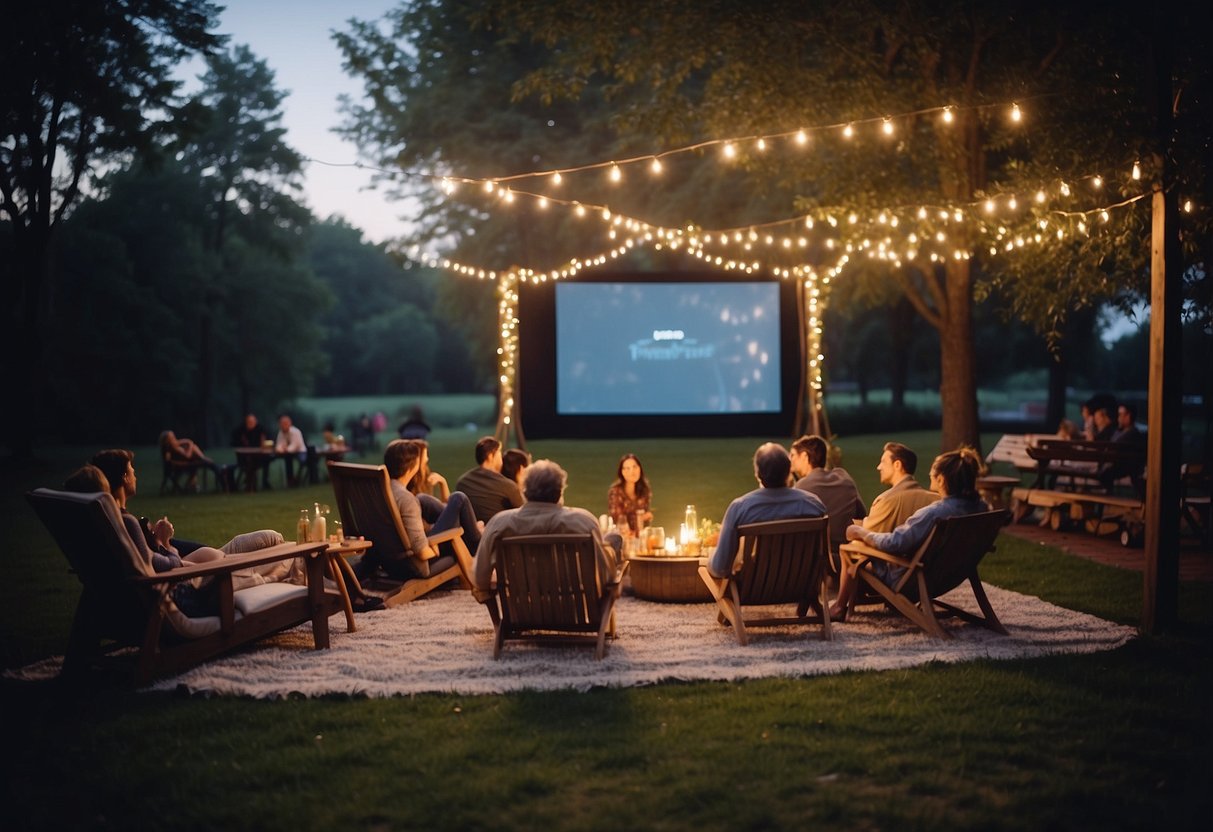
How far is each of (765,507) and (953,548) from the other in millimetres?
1060

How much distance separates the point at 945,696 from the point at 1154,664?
133 centimetres

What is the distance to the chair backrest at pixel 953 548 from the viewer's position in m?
6.27

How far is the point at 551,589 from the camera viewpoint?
19.8 ft

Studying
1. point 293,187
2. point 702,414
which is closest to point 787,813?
point 702,414

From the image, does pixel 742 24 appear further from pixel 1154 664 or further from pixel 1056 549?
pixel 1154 664

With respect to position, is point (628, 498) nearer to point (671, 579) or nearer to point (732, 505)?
point (671, 579)

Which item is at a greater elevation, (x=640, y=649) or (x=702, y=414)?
(x=702, y=414)

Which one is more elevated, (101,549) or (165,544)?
(101,549)

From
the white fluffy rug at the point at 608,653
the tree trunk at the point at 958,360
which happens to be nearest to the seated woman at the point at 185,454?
the white fluffy rug at the point at 608,653

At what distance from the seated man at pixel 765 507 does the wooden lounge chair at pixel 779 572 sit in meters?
0.08

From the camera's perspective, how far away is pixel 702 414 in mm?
15641

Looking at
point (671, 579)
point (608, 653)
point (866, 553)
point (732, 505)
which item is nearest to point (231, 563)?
point (608, 653)

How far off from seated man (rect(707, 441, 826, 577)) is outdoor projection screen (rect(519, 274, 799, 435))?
8.68 m

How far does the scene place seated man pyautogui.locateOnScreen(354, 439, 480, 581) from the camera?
7434 millimetres
